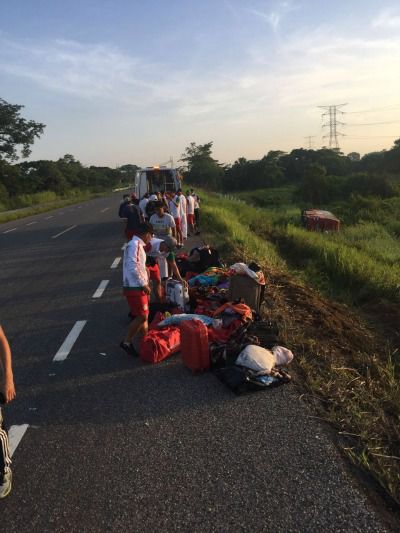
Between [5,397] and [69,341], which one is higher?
[5,397]

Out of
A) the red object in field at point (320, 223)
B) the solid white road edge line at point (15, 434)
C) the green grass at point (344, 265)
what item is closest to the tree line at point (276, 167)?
the red object in field at point (320, 223)

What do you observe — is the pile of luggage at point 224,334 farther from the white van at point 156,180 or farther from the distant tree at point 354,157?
the distant tree at point 354,157

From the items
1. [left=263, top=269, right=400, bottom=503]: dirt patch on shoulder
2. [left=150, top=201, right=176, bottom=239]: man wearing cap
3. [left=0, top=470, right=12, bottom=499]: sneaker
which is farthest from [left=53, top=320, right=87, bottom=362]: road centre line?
[left=150, top=201, right=176, bottom=239]: man wearing cap

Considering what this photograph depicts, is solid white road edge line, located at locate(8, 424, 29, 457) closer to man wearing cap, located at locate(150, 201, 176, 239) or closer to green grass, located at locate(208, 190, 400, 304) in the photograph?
man wearing cap, located at locate(150, 201, 176, 239)

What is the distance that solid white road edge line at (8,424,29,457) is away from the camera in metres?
3.63

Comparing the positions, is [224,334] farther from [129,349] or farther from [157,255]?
[157,255]

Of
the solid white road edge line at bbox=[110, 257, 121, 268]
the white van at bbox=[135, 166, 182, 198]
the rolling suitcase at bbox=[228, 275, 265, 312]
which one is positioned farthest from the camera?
the white van at bbox=[135, 166, 182, 198]

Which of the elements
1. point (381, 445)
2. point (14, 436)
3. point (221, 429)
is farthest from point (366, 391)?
point (14, 436)

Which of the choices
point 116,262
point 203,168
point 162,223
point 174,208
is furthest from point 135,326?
point 203,168

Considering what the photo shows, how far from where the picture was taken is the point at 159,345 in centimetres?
524

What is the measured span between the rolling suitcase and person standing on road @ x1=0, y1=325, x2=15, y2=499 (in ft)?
13.3

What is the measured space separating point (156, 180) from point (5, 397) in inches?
588

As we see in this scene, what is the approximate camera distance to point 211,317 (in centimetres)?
611

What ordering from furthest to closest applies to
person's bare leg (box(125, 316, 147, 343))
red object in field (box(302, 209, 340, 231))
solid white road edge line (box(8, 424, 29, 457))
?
red object in field (box(302, 209, 340, 231)) < person's bare leg (box(125, 316, 147, 343)) < solid white road edge line (box(8, 424, 29, 457))
